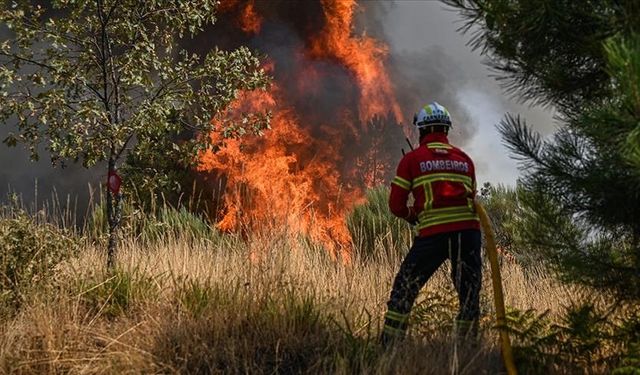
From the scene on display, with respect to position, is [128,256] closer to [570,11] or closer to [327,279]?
[327,279]

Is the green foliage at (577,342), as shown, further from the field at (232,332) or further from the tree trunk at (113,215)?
the tree trunk at (113,215)

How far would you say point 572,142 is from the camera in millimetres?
4539

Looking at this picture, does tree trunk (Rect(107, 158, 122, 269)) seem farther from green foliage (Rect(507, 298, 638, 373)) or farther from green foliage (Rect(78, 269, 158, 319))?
green foliage (Rect(507, 298, 638, 373))

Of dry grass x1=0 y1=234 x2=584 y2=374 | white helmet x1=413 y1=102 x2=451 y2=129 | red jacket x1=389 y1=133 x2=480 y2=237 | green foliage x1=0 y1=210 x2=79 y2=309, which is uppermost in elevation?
white helmet x1=413 y1=102 x2=451 y2=129

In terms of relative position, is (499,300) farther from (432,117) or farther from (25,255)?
(25,255)

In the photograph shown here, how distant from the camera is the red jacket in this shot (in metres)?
5.36

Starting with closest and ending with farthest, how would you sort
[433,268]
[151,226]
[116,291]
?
[433,268], [116,291], [151,226]

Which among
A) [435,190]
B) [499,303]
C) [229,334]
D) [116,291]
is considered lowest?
[229,334]

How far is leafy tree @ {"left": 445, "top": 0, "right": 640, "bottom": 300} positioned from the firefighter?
582 mm

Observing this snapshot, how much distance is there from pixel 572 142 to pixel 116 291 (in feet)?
14.1

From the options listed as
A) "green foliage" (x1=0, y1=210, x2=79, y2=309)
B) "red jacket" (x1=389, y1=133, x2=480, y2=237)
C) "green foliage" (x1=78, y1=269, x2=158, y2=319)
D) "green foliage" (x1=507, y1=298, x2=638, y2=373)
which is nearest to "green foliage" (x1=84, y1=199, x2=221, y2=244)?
"green foliage" (x1=78, y1=269, x2=158, y2=319)

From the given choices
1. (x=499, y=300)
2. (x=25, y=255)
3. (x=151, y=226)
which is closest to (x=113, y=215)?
(x=151, y=226)

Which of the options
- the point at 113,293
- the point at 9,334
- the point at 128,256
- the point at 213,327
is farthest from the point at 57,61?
the point at 213,327

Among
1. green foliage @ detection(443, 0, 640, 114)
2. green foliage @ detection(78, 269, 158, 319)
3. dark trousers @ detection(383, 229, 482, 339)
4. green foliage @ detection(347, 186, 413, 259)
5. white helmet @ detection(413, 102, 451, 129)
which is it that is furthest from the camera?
green foliage @ detection(347, 186, 413, 259)
